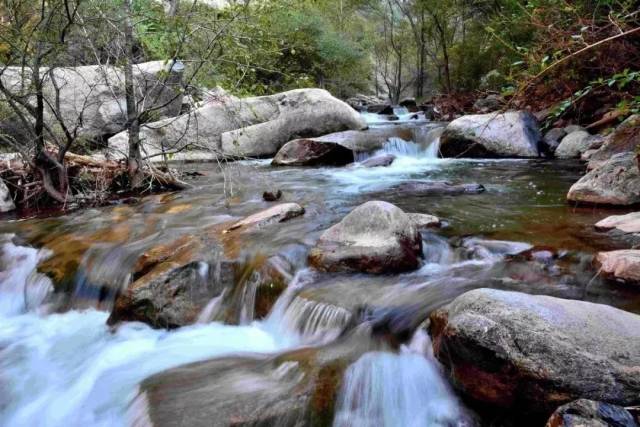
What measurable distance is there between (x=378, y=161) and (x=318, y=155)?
137 cm

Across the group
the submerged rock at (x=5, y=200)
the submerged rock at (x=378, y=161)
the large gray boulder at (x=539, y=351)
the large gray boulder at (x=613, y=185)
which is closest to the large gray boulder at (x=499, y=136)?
the submerged rock at (x=378, y=161)

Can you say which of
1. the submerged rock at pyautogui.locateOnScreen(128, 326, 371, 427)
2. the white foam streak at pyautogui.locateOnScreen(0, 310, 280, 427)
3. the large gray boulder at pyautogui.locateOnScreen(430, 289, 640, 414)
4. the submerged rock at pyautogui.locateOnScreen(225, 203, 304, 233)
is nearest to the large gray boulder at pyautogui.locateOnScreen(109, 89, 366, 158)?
the submerged rock at pyautogui.locateOnScreen(225, 203, 304, 233)

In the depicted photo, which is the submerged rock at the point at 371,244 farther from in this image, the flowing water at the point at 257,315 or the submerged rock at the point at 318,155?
the submerged rock at the point at 318,155

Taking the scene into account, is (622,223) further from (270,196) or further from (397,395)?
(270,196)

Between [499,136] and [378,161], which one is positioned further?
[499,136]

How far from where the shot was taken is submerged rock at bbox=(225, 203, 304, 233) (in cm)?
517

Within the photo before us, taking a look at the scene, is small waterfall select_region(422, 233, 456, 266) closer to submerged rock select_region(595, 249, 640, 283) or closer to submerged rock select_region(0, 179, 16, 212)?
submerged rock select_region(595, 249, 640, 283)

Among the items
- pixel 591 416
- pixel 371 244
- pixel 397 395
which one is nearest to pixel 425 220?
pixel 371 244

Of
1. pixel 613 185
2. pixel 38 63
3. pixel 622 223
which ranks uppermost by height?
pixel 38 63

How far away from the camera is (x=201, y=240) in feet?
15.6

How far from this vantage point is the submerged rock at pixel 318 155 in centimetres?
1037

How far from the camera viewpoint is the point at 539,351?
2285 mm

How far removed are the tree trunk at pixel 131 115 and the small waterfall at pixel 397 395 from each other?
530 cm

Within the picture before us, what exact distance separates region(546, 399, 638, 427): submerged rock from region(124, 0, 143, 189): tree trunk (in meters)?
6.15
